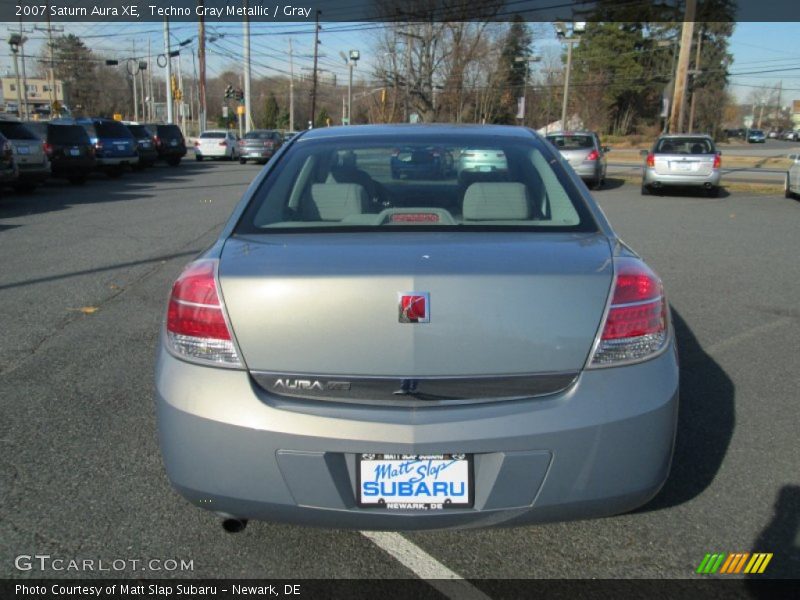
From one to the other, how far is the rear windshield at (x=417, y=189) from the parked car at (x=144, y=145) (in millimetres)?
24276

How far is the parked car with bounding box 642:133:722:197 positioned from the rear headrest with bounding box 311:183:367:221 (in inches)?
671

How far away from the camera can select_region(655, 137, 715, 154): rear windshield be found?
18.5 m

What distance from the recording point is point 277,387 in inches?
90.5

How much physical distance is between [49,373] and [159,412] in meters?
2.62

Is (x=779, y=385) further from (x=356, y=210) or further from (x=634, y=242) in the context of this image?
(x=634, y=242)

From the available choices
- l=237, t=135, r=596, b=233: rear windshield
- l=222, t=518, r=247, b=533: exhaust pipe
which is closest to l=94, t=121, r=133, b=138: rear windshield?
l=237, t=135, r=596, b=233: rear windshield

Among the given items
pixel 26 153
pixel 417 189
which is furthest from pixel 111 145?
pixel 417 189

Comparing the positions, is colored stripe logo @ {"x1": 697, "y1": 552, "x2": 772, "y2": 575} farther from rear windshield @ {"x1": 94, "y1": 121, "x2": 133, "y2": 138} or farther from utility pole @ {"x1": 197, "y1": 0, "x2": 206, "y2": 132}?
utility pole @ {"x1": 197, "y1": 0, "x2": 206, "y2": 132}

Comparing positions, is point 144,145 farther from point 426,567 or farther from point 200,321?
point 426,567

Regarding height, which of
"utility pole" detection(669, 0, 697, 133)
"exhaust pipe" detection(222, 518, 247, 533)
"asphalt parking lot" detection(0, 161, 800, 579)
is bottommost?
"asphalt parking lot" detection(0, 161, 800, 579)

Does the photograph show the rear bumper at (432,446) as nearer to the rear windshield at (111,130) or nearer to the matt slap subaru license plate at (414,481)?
the matt slap subaru license plate at (414,481)

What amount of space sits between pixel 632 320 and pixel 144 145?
88.4ft

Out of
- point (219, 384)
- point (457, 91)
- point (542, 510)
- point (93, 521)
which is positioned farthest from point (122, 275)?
point (457, 91)

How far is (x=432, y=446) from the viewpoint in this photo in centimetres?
218
